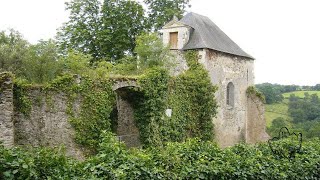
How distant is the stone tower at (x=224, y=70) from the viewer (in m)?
22.4

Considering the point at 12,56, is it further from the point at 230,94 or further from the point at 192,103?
the point at 230,94

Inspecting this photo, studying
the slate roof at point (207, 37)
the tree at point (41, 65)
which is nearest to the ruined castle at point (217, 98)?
the slate roof at point (207, 37)

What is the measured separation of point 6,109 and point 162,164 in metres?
7.18

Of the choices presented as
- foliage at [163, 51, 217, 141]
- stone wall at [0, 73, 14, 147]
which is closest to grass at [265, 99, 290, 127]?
foliage at [163, 51, 217, 141]

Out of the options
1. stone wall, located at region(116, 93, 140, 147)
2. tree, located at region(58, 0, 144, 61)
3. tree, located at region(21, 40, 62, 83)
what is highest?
tree, located at region(58, 0, 144, 61)

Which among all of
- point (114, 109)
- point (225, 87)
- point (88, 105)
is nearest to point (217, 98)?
point (225, 87)

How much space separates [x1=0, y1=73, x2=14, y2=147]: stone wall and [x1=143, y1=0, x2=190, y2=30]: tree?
19434mm

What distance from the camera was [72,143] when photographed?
14234 millimetres

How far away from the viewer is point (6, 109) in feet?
39.9

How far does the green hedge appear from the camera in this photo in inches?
207

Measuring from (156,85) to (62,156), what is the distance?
39.0 feet

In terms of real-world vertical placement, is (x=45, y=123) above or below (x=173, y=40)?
below

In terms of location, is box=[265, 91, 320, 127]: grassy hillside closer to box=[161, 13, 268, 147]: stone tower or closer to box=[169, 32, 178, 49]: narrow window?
box=[161, 13, 268, 147]: stone tower

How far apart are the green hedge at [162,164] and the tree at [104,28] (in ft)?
71.9
